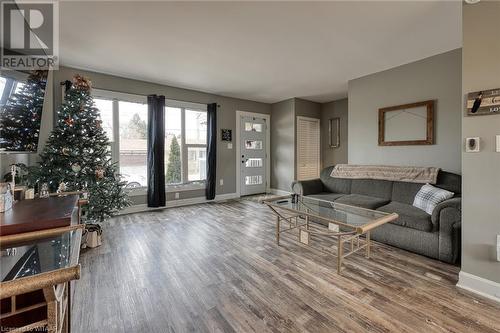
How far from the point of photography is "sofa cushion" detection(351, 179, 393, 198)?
3320mm

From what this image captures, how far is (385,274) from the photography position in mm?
2057

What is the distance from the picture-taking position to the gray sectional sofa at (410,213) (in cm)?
220

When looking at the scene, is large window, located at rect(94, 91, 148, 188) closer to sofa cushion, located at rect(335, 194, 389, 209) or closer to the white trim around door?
the white trim around door

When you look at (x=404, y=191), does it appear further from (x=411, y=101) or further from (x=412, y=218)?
(x=411, y=101)

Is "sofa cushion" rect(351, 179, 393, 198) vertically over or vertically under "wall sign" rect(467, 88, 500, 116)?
under

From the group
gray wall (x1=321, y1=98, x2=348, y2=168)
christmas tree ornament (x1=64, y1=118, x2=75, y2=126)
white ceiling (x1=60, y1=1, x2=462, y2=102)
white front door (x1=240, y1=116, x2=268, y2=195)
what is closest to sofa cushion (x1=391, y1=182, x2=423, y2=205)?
white ceiling (x1=60, y1=1, x2=462, y2=102)

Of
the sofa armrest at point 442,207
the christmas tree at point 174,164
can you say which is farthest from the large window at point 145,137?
the sofa armrest at point 442,207

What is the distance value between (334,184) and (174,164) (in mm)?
3170

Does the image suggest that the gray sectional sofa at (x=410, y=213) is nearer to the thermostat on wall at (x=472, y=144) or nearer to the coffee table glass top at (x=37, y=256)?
the thermostat on wall at (x=472, y=144)

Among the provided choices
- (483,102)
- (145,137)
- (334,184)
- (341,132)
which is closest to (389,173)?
(334,184)

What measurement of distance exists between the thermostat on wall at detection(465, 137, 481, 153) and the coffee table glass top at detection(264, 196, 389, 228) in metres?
0.87

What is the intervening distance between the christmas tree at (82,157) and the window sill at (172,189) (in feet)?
3.69

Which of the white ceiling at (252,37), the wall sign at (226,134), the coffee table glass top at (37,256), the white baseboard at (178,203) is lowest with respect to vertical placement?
the white baseboard at (178,203)

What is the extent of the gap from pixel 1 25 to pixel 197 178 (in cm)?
360
